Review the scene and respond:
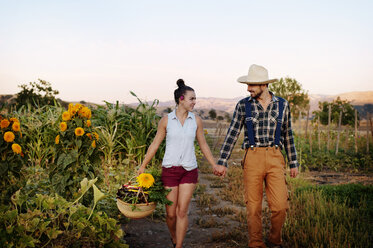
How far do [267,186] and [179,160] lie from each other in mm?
1048

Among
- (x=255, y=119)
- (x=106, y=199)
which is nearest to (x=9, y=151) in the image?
(x=106, y=199)

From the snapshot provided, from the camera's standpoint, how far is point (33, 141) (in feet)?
21.6

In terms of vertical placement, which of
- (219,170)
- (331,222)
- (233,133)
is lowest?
(331,222)

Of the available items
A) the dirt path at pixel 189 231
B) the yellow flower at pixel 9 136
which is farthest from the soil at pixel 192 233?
the yellow flower at pixel 9 136

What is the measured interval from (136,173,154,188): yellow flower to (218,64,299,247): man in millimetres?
947

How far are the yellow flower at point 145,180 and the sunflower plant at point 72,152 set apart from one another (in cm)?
82

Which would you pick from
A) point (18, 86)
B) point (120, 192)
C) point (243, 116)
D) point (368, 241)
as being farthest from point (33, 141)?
point (18, 86)

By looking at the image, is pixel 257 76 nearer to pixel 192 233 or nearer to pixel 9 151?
pixel 192 233

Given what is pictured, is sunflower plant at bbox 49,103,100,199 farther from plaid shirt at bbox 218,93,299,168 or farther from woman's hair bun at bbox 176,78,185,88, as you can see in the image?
plaid shirt at bbox 218,93,299,168

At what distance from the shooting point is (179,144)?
11.3 ft

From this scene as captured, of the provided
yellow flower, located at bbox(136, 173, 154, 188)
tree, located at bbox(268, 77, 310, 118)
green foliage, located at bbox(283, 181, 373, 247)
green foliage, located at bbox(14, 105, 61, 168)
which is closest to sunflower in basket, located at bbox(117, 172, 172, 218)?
yellow flower, located at bbox(136, 173, 154, 188)

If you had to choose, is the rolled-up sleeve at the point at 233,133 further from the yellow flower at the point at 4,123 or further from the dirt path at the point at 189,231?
the yellow flower at the point at 4,123

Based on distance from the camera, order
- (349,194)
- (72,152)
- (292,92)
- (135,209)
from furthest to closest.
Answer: (292,92) → (349,194) → (72,152) → (135,209)

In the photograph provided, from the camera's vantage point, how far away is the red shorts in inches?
135
